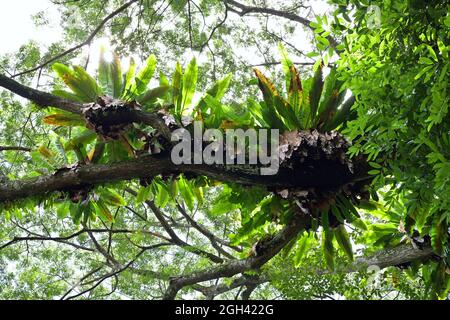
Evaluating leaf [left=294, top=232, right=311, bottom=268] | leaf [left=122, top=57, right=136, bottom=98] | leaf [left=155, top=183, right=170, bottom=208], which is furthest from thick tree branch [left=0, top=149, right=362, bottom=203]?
leaf [left=294, top=232, right=311, bottom=268]

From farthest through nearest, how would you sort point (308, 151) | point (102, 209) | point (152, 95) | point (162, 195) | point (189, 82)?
1. point (162, 195)
2. point (102, 209)
3. point (189, 82)
4. point (152, 95)
5. point (308, 151)

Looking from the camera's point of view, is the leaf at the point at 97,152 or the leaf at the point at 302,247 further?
the leaf at the point at 302,247

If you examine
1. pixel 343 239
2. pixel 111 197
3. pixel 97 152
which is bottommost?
pixel 343 239

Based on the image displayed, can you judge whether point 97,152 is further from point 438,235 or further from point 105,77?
point 438,235

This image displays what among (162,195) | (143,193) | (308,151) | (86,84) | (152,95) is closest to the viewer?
(308,151)

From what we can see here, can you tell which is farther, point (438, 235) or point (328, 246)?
point (328, 246)

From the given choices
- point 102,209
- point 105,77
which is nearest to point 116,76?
point 105,77

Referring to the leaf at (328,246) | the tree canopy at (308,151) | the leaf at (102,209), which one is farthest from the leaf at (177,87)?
the leaf at (328,246)

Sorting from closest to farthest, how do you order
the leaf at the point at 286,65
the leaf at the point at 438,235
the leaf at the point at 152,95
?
the leaf at the point at 438,235, the leaf at the point at 286,65, the leaf at the point at 152,95

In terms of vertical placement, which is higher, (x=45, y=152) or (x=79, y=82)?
→ (x=79, y=82)

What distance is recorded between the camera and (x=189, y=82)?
4.35 m

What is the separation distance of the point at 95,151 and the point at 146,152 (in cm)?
80

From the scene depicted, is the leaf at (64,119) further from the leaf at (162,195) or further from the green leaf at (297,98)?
the green leaf at (297,98)

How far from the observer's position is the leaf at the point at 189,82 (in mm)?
4324
